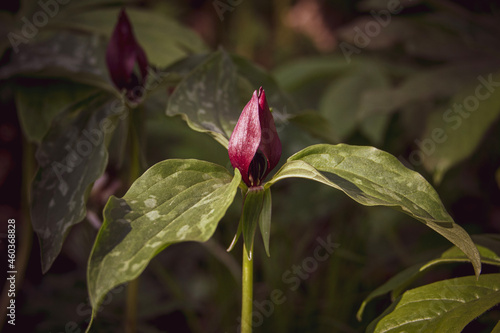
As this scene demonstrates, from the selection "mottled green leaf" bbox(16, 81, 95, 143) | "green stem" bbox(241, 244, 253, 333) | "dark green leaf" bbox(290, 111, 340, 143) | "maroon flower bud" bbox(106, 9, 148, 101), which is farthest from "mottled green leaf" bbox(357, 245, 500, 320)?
"mottled green leaf" bbox(16, 81, 95, 143)

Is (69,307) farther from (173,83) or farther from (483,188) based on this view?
(483,188)

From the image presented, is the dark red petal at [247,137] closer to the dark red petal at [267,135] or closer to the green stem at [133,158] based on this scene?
Answer: the dark red petal at [267,135]

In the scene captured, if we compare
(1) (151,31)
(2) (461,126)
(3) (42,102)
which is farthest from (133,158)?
(2) (461,126)

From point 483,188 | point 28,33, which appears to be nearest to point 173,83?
point 28,33

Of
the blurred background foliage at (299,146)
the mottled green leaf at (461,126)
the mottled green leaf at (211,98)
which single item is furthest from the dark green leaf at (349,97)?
the mottled green leaf at (211,98)

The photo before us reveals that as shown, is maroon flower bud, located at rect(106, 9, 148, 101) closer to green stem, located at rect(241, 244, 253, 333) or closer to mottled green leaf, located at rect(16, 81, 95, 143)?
mottled green leaf, located at rect(16, 81, 95, 143)

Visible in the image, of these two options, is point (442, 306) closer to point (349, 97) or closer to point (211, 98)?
point (211, 98)
